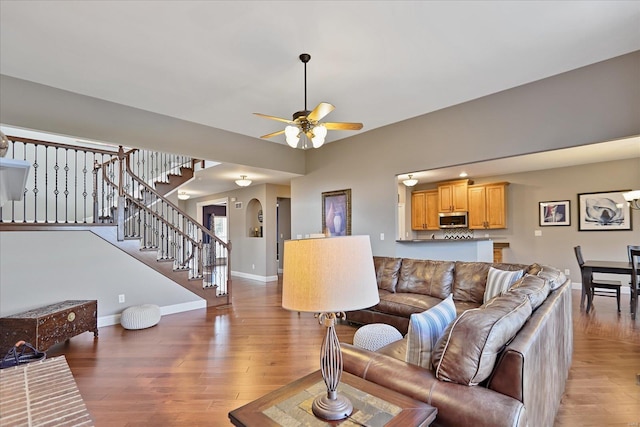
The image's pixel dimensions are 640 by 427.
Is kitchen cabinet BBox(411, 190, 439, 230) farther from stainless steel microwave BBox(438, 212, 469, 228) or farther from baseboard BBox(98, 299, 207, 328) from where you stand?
baseboard BBox(98, 299, 207, 328)

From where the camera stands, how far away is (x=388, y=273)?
420 cm

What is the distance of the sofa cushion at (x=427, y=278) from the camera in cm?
368

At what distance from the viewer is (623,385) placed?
2.49 metres

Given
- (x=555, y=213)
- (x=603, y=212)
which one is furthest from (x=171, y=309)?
(x=603, y=212)

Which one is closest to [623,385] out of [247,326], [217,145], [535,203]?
[247,326]

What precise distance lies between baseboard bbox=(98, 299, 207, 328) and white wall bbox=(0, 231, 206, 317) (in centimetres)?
4

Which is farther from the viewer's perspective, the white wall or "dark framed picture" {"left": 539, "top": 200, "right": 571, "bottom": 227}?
"dark framed picture" {"left": 539, "top": 200, "right": 571, "bottom": 227}

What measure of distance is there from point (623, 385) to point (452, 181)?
5765mm

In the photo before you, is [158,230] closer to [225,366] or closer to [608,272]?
[225,366]

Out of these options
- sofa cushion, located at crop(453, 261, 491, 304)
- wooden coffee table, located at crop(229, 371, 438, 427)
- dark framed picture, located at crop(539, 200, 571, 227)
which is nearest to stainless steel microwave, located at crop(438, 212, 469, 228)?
dark framed picture, located at crop(539, 200, 571, 227)

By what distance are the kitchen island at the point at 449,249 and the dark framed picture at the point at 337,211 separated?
122cm

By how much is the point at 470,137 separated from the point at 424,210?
4.04 m

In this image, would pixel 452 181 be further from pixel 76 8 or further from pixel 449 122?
pixel 76 8

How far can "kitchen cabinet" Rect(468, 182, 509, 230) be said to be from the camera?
7.14 meters
